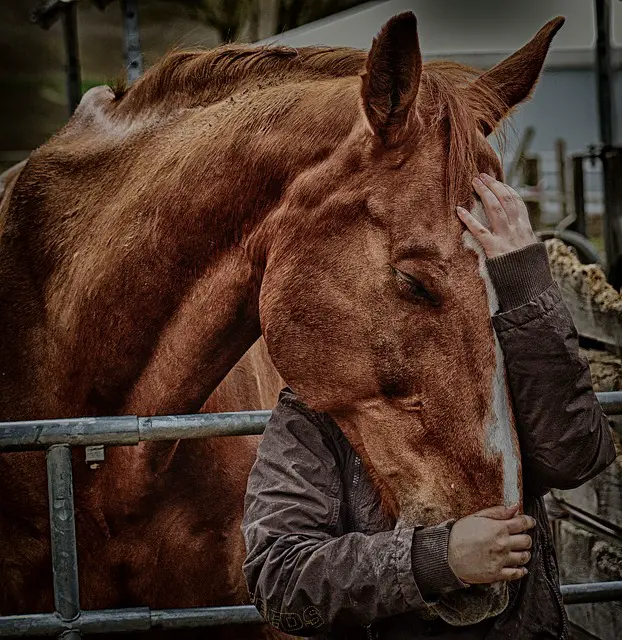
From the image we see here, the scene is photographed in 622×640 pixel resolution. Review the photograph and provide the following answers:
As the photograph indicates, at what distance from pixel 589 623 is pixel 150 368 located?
201cm

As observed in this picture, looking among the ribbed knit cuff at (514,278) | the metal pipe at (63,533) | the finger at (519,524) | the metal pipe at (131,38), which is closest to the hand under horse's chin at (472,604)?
the finger at (519,524)

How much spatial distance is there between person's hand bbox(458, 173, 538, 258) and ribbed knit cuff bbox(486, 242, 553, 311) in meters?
0.01

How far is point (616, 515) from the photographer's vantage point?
3.14m

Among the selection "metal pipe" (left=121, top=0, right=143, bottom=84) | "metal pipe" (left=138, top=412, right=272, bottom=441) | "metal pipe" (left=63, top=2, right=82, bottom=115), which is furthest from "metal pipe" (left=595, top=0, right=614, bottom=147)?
"metal pipe" (left=138, top=412, right=272, bottom=441)

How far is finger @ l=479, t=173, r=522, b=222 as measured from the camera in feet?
5.66

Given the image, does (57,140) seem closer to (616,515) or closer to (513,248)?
(513,248)

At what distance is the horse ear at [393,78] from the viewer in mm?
1667

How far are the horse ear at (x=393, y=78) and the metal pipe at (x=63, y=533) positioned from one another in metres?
1.01

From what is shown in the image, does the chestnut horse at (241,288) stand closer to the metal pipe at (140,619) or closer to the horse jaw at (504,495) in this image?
the horse jaw at (504,495)

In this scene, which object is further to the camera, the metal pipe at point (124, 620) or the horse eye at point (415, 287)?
the metal pipe at point (124, 620)

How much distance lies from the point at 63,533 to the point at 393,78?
125 cm

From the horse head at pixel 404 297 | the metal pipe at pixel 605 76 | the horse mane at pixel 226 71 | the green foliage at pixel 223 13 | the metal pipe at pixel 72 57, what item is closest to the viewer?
the horse head at pixel 404 297

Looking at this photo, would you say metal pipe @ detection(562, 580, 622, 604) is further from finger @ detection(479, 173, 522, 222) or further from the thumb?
finger @ detection(479, 173, 522, 222)

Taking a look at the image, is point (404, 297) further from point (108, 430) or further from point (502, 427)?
point (108, 430)
